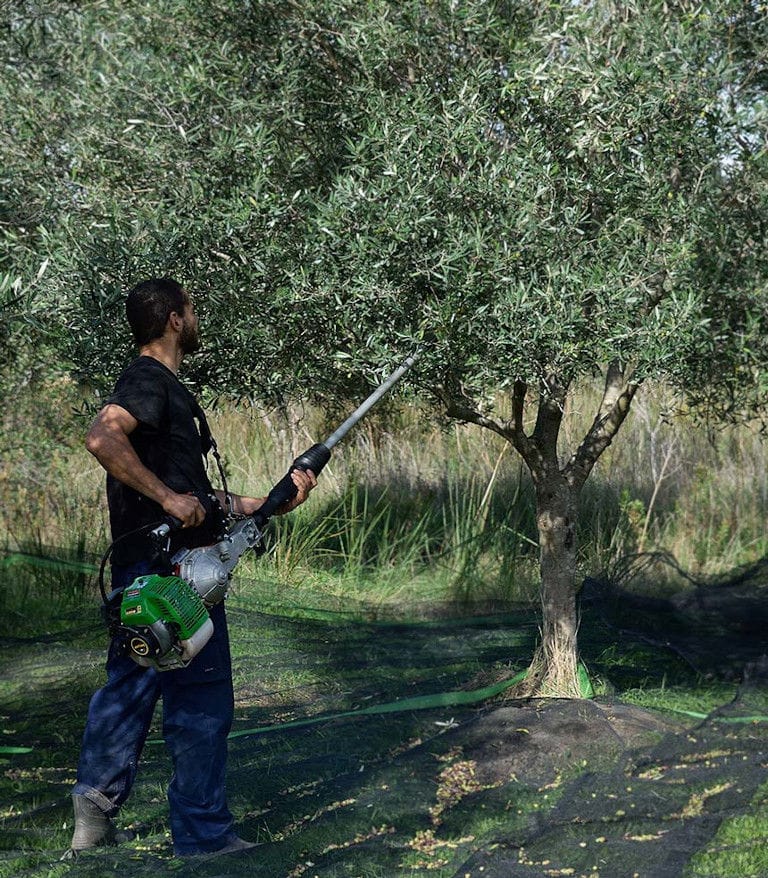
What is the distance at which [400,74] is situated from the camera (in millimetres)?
5520

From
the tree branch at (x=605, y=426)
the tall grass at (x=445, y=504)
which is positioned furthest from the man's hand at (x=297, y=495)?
the tall grass at (x=445, y=504)

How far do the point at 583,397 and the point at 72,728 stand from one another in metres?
6.89

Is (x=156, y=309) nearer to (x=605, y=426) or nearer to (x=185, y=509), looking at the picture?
(x=185, y=509)

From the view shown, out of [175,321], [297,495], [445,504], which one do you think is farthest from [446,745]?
[445,504]

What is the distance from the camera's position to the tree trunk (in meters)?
6.20

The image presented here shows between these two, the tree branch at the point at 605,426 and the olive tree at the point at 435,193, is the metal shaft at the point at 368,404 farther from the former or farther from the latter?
the tree branch at the point at 605,426

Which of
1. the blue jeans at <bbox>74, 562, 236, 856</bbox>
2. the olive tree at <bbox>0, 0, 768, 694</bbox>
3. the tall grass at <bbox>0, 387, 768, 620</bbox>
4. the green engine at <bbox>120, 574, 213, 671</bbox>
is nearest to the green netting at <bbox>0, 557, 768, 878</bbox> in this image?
the blue jeans at <bbox>74, 562, 236, 856</bbox>

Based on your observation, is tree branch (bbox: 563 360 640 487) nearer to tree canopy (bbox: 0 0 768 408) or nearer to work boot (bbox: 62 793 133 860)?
tree canopy (bbox: 0 0 768 408)

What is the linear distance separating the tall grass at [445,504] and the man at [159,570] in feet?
15.6

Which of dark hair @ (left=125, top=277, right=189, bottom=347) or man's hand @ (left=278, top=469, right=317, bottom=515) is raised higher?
dark hair @ (left=125, top=277, right=189, bottom=347)

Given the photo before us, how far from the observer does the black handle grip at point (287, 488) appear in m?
4.28

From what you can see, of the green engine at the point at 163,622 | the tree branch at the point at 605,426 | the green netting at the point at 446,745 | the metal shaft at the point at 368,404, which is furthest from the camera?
the tree branch at the point at 605,426

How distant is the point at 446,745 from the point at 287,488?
155 centimetres

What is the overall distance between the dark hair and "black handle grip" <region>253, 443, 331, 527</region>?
704 millimetres
